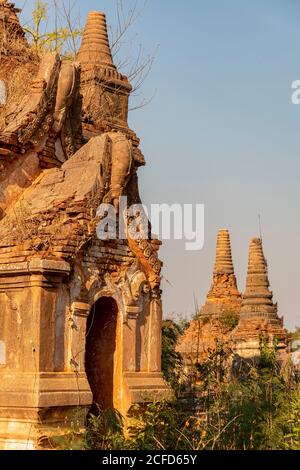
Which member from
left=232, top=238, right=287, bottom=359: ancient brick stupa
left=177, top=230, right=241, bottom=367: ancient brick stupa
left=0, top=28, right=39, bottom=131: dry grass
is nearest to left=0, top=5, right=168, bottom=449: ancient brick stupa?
left=0, top=28, right=39, bottom=131: dry grass

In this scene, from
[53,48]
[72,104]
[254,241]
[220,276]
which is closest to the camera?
[72,104]

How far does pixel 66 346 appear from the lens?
952 centimetres

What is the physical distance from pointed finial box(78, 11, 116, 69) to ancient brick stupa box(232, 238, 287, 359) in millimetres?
9314

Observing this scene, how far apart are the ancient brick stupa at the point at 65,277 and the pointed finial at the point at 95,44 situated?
2465 mm

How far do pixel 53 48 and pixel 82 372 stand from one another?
9774 millimetres

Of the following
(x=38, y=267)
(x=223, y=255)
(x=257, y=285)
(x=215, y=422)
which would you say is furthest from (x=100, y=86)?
(x=223, y=255)

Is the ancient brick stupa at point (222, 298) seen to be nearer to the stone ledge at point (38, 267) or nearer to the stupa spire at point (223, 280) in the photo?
the stupa spire at point (223, 280)

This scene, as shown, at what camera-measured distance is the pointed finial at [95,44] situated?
14000 mm

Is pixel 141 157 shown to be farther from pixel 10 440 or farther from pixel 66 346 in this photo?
pixel 10 440

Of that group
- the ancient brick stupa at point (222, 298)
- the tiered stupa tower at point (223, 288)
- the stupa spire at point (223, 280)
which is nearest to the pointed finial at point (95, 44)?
the ancient brick stupa at point (222, 298)

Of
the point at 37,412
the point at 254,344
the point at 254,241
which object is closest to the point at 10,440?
the point at 37,412

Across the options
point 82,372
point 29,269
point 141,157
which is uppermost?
point 141,157

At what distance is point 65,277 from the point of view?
9.54 meters

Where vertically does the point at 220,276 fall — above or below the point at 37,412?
above
